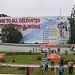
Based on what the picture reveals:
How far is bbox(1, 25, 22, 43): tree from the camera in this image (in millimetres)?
112938

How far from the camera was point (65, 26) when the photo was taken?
11325 cm

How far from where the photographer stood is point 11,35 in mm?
113438

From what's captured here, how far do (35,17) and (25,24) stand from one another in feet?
12.5

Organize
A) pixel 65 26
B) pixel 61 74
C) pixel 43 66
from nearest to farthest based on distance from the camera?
pixel 61 74 → pixel 43 66 → pixel 65 26

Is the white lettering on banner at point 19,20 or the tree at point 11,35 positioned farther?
the white lettering on banner at point 19,20

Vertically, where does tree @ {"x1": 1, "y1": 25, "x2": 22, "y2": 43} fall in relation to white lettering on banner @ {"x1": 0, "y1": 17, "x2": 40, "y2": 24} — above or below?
below

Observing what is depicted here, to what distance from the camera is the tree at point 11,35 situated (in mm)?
112938

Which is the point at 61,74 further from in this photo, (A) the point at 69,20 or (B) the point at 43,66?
(A) the point at 69,20

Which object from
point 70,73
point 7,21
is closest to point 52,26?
point 7,21

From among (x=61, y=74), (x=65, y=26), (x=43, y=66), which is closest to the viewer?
(x=61, y=74)

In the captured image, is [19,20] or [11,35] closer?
[11,35]

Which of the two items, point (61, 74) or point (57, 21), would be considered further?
point (57, 21)

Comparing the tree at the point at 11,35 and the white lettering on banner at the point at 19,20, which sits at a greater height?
the white lettering on banner at the point at 19,20

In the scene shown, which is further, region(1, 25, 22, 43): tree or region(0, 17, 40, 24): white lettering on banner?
region(0, 17, 40, 24): white lettering on banner
